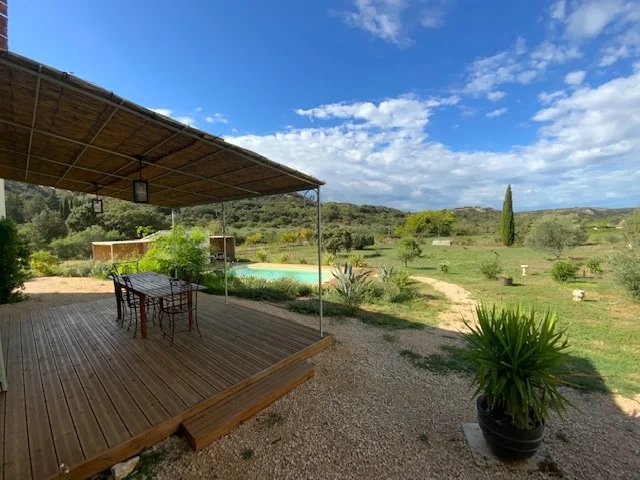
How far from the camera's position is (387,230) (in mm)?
30109

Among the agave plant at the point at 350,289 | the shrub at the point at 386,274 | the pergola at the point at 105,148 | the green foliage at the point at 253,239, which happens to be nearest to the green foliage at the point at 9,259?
the pergola at the point at 105,148

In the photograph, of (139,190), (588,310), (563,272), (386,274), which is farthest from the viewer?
(563,272)

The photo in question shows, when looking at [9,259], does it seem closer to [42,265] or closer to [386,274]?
[42,265]

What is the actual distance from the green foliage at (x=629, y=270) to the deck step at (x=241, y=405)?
8569mm

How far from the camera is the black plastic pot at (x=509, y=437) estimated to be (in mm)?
2055

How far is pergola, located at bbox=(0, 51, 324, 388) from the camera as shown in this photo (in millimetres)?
2045

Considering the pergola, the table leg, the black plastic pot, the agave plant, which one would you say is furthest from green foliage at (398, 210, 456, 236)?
the black plastic pot

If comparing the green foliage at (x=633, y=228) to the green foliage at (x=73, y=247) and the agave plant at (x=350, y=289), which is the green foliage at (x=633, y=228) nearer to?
the agave plant at (x=350, y=289)

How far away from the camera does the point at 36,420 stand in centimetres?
226

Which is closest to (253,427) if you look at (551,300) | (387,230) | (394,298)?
(394,298)

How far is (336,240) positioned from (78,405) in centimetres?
1649

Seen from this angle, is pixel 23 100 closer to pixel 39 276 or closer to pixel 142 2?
pixel 142 2

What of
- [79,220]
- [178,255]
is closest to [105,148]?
[178,255]

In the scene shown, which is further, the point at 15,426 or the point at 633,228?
the point at 633,228
